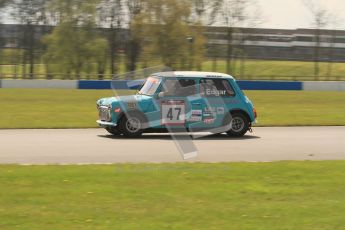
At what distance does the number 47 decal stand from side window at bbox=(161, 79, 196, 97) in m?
0.24

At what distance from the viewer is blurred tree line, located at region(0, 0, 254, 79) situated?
192 feet

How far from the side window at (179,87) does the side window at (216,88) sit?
28 centimetres

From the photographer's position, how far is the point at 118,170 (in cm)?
912

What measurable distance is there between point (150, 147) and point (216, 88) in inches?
126

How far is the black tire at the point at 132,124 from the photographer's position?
47.2 ft

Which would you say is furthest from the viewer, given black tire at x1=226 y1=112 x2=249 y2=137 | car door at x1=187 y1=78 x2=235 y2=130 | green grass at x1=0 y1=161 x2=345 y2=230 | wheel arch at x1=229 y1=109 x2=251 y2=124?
black tire at x1=226 y1=112 x2=249 y2=137

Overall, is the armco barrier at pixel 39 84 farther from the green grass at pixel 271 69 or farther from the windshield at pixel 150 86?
the windshield at pixel 150 86

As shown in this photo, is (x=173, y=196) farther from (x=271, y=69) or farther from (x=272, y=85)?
(x=271, y=69)

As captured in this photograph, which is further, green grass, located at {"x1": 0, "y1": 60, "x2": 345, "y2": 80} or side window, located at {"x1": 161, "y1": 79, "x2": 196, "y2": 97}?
green grass, located at {"x1": 0, "y1": 60, "x2": 345, "y2": 80}

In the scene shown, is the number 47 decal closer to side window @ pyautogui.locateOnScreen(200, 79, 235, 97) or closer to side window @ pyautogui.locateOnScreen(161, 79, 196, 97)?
side window @ pyautogui.locateOnScreen(161, 79, 196, 97)

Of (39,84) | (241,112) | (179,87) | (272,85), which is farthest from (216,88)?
(272,85)

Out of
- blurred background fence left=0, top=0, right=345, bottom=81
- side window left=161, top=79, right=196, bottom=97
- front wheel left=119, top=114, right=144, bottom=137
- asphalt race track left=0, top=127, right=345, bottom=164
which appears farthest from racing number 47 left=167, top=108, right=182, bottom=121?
blurred background fence left=0, top=0, right=345, bottom=81

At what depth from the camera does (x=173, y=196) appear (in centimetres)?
727

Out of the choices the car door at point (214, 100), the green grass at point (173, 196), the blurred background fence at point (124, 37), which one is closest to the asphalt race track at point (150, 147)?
the car door at point (214, 100)
